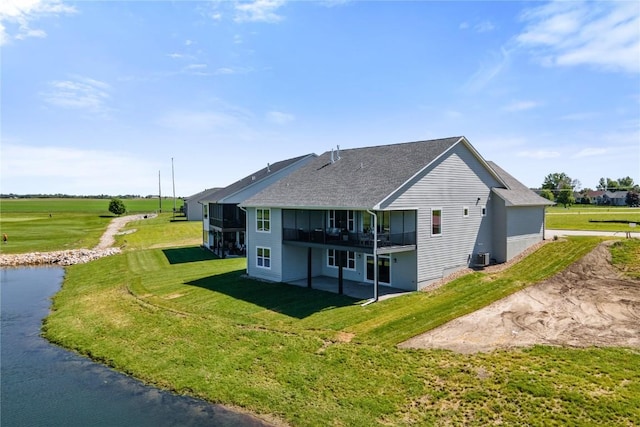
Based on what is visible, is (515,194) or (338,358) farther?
(515,194)

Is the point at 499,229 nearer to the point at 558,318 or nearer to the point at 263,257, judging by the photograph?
the point at 558,318

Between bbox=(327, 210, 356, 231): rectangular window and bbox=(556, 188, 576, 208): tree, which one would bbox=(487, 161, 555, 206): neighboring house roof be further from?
bbox=(556, 188, 576, 208): tree

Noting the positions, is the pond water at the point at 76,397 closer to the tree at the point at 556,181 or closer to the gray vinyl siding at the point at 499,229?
the gray vinyl siding at the point at 499,229

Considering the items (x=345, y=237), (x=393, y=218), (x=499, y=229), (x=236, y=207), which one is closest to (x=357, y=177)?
(x=393, y=218)

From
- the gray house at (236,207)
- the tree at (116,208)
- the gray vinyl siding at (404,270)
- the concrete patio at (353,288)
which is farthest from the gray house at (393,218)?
the tree at (116,208)

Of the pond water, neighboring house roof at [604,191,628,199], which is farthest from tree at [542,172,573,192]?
the pond water

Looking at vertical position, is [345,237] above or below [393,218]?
below
